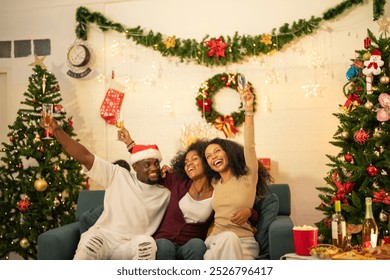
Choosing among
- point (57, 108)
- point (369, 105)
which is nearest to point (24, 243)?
point (57, 108)

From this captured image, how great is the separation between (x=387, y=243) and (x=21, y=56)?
3.69 m

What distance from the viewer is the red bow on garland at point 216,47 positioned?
4.36m

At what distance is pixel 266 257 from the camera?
2.97m

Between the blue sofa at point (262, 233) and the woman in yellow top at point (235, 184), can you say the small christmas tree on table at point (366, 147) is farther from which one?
the woman in yellow top at point (235, 184)

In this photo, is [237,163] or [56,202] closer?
[237,163]

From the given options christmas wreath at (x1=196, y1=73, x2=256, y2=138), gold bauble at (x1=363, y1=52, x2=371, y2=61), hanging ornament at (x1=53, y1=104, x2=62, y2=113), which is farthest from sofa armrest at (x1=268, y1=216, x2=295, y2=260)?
hanging ornament at (x1=53, y1=104, x2=62, y2=113)

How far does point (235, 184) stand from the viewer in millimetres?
2967

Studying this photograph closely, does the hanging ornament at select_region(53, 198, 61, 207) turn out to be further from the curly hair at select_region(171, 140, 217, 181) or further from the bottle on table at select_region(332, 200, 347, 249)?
the bottle on table at select_region(332, 200, 347, 249)

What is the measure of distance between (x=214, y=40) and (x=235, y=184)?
5.88ft

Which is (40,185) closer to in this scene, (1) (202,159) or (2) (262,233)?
(1) (202,159)

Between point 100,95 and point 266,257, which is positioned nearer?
point 266,257

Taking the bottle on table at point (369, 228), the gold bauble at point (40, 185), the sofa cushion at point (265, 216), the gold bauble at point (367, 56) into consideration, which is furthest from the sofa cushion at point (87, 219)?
the gold bauble at point (367, 56)
